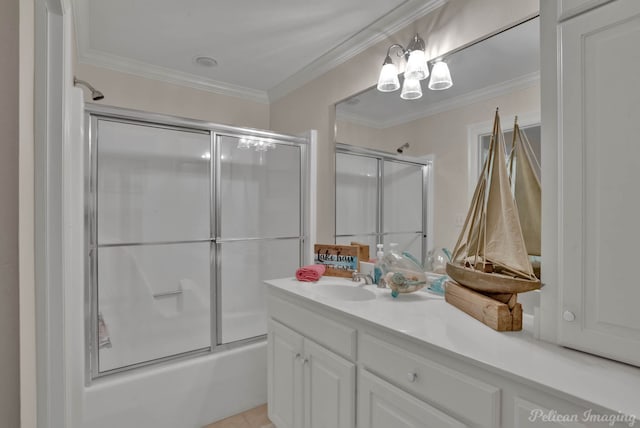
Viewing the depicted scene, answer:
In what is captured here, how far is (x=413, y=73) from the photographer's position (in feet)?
5.51

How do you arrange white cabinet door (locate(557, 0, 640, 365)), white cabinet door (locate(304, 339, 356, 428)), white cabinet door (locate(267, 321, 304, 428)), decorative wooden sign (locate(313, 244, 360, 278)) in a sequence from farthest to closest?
decorative wooden sign (locate(313, 244, 360, 278)) → white cabinet door (locate(267, 321, 304, 428)) → white cabinet door (locate(304, 339, 356, 428)) → white cabinet door (locate(557, 0, 640, 365))

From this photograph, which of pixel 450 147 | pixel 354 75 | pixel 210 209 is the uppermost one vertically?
pixel 354 75

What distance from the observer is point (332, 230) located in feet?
7.66

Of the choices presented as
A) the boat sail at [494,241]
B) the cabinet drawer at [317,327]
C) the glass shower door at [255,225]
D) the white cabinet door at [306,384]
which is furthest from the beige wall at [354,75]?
the white cabinet door at [306,384]

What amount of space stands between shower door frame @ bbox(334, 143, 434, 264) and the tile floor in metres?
1.25

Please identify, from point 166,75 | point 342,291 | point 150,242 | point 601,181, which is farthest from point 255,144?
point 601,181

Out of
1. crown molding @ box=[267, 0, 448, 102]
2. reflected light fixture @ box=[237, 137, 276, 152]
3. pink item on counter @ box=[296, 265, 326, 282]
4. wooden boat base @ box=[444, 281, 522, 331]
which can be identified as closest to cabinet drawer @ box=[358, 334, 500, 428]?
wooden boat base @ box=[444, 281, 522, 331]

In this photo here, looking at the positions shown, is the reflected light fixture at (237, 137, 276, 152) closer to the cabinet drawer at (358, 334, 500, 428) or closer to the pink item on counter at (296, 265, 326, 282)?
the pink item on counter at (296, 265, 326, 282)

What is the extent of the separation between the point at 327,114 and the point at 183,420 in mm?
2189

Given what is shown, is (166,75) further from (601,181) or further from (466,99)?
(601,181)

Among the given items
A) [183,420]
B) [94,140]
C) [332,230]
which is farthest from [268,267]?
[94,140]

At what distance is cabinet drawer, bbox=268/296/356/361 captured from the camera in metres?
1.29

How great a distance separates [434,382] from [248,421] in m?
1.60

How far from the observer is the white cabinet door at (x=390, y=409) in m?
0.98
